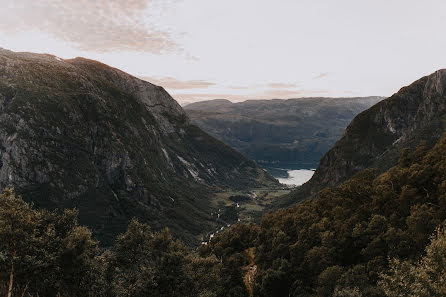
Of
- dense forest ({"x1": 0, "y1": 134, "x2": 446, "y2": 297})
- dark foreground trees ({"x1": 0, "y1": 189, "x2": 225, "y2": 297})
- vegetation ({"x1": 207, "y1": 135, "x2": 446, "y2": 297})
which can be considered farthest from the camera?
vegetation ({"x1": 207, "y1": 135, "x2": 446, "y2": 297})

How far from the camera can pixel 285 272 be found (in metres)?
93.2

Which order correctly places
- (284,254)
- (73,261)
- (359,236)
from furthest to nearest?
(284,254), (359,236), (73,261)

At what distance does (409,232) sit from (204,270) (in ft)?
184

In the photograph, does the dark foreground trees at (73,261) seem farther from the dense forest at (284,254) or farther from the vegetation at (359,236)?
the vegetation at (359,236)

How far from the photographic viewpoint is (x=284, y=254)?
10494cm

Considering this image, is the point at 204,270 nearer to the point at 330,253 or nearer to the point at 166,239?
the point at 166,239

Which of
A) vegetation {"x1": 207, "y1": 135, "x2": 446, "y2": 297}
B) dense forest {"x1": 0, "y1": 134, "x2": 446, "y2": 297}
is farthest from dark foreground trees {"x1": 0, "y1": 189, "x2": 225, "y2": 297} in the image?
vegetation {"x1": 207, "y1": 135, "x2": 446, "y2": 297}

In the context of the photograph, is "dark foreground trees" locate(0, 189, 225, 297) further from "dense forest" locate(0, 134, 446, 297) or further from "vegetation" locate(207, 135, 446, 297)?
"vegetation" locate(207, 135, 446, 297)

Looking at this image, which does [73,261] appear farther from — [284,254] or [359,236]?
[359,236]

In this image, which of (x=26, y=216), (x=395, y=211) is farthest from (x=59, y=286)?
(x=395, y=211)

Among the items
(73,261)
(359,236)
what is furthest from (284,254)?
(73,261)

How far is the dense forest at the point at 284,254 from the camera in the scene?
49.0 m

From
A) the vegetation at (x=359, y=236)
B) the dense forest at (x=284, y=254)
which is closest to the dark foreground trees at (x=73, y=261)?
the dense forest at (x=284, y=254)

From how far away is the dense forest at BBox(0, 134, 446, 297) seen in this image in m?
49.0
